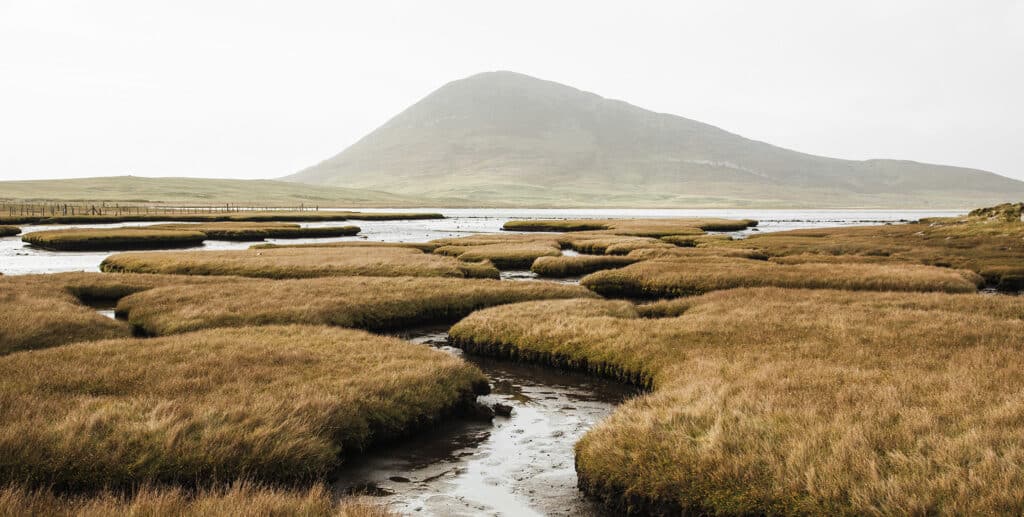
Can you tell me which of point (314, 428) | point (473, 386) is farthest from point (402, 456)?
point (473, 386)

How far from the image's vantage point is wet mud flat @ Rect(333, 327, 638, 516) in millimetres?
11453

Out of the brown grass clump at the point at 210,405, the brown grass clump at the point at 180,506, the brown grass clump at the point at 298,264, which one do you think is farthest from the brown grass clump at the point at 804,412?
the brown grass clump at the point at 298,264

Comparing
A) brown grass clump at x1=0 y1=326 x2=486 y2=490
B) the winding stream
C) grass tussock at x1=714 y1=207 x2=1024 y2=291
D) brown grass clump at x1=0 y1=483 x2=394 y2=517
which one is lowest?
the winding stream

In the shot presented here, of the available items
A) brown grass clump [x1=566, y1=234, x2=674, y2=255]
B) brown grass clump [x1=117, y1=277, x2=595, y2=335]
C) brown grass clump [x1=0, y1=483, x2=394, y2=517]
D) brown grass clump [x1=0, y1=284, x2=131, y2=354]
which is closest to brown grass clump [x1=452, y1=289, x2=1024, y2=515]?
brown grass clump [x1=0, y1=483, x2=394, y2=517]

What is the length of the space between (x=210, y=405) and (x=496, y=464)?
5.44m

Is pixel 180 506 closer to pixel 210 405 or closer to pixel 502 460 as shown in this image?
pixel 210 405

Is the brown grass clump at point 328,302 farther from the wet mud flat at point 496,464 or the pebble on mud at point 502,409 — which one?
the wet mud flat at point 496,464

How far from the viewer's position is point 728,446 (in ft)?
36.3

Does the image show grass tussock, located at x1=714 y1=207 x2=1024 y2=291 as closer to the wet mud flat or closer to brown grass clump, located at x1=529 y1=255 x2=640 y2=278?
brown grass clump, located at x1=529 y1=255 x2=640 y2=278

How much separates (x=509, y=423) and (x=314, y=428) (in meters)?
4.72

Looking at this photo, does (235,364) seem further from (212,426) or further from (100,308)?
(100,308)

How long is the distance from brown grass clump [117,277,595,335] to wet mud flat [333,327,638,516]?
1086cm

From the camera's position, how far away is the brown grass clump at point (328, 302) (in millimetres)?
25266

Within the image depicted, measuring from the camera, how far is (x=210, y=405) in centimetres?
1305
